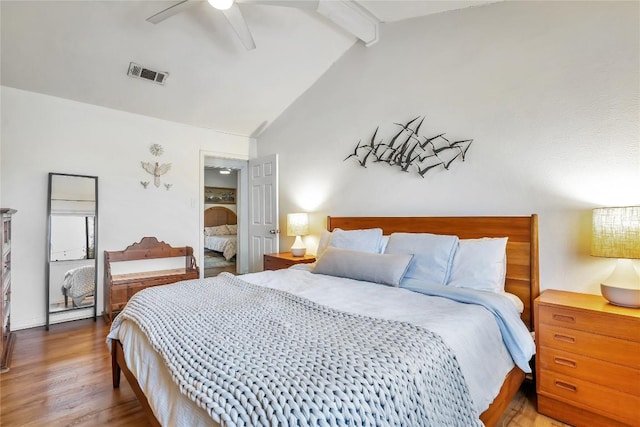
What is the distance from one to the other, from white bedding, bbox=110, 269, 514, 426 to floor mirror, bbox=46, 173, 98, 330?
6.80ft

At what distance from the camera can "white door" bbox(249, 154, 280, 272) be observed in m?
4.30

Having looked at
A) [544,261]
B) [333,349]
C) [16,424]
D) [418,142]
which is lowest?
[16,424]

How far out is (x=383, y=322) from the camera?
141cm

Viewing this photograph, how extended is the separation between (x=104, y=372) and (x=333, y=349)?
2.17 meters

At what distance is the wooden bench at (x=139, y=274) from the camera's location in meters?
3.37

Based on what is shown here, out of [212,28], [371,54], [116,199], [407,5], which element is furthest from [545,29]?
[116,199]

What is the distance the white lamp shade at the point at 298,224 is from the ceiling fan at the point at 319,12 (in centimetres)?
193

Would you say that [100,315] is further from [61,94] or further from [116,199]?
[61,94]

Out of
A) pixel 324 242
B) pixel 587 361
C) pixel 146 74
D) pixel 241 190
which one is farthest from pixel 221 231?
pixel 587 361

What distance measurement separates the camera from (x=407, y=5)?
107 inches

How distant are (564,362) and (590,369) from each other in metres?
0.11

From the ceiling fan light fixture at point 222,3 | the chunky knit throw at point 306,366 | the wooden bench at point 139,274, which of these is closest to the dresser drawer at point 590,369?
the chunky knit throw at point 306,366

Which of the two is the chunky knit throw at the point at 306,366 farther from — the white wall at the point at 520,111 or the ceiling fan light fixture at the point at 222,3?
the ceiling fan light fixture at the point at 222,3

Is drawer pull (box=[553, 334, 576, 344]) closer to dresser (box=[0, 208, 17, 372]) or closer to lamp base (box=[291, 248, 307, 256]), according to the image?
lamp base (box=[291, 248, 307, 256])
